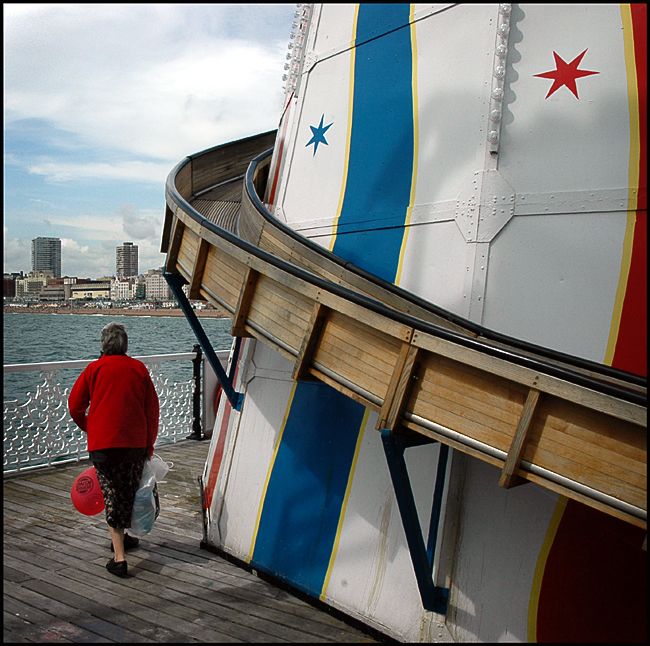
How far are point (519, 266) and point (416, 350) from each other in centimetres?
89

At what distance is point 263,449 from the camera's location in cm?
484

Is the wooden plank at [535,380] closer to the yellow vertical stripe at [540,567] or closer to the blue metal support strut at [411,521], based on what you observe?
the blue metal support strut at [411,521]

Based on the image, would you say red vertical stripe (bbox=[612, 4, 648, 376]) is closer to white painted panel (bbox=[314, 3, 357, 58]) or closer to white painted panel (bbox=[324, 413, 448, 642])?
white painted panel (bbox=[324, 413, 448, 642])

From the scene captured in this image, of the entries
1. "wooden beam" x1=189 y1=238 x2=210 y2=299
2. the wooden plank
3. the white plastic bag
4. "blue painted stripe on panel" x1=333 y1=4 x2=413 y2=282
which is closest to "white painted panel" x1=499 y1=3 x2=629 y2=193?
"blue painted stripe on panel" x1=333 y1=4 x2=413 y2=282

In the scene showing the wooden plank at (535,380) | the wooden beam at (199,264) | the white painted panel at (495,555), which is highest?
the wooden beam at (199,264)

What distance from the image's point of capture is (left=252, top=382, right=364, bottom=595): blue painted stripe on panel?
13.8 ft

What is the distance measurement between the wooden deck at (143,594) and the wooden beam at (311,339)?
4.96ft

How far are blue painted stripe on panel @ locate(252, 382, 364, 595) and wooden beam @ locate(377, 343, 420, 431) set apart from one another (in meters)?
0.97

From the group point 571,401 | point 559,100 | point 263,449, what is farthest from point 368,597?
point 559,100

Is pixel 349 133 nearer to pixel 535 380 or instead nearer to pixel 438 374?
pixel 438 374

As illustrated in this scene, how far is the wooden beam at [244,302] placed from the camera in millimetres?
4023

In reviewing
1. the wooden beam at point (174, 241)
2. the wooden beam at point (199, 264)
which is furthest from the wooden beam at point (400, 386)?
the wooden beam at point (174, 241)

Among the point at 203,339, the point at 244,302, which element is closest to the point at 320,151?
the point at 244,302

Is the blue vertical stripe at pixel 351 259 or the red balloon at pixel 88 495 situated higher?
the blue vertical stripe at pixel 351 259
